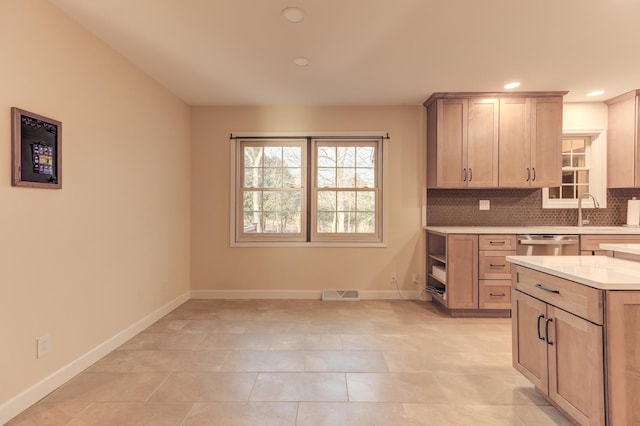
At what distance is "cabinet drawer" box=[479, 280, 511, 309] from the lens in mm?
3422

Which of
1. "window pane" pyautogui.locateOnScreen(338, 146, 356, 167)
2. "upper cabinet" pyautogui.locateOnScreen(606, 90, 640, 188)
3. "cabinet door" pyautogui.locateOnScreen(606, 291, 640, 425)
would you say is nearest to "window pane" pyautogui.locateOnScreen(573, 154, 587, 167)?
"upper cabinet" pyautogui.locateOnScreen(606, 90, 640, 188)

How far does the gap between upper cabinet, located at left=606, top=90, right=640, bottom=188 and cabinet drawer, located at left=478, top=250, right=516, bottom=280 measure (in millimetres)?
1824

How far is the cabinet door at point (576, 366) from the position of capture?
1449 millimetres

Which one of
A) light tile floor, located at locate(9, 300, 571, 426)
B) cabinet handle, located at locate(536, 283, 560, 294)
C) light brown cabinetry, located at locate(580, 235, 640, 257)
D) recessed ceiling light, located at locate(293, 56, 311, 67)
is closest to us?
cabinet handle, located at locate(536, 283, 560, 294)

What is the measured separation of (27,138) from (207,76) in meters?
1.76

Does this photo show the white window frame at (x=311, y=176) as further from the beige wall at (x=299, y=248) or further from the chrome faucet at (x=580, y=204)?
the chrome faucet at (x=580, y=204)

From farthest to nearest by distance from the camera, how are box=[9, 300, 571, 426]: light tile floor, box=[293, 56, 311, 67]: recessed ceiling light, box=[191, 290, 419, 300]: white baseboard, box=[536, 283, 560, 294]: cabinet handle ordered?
box=[191, 290, 419, 300]: white baseboard → box=[293, 56, 311, 67]: recessed ceiling light → box=[9, 300, 571, 426]: light tile floor → box=[536, 283, 560, 294]: cabinet handle

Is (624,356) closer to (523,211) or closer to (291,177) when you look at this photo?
(523,211)

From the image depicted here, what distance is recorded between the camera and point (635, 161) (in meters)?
3.70

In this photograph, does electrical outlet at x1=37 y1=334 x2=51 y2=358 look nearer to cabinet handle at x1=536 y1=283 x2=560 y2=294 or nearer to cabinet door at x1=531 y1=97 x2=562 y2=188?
cabinet handle at x1=536 y1=283 x2=560 y2=294

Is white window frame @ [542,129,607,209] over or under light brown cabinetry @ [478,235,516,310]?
over

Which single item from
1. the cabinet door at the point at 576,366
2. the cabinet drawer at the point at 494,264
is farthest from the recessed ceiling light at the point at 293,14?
the cabinet drawer at the point at 494,264

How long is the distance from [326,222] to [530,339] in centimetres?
270

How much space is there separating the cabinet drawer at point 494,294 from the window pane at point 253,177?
9.74 feet
